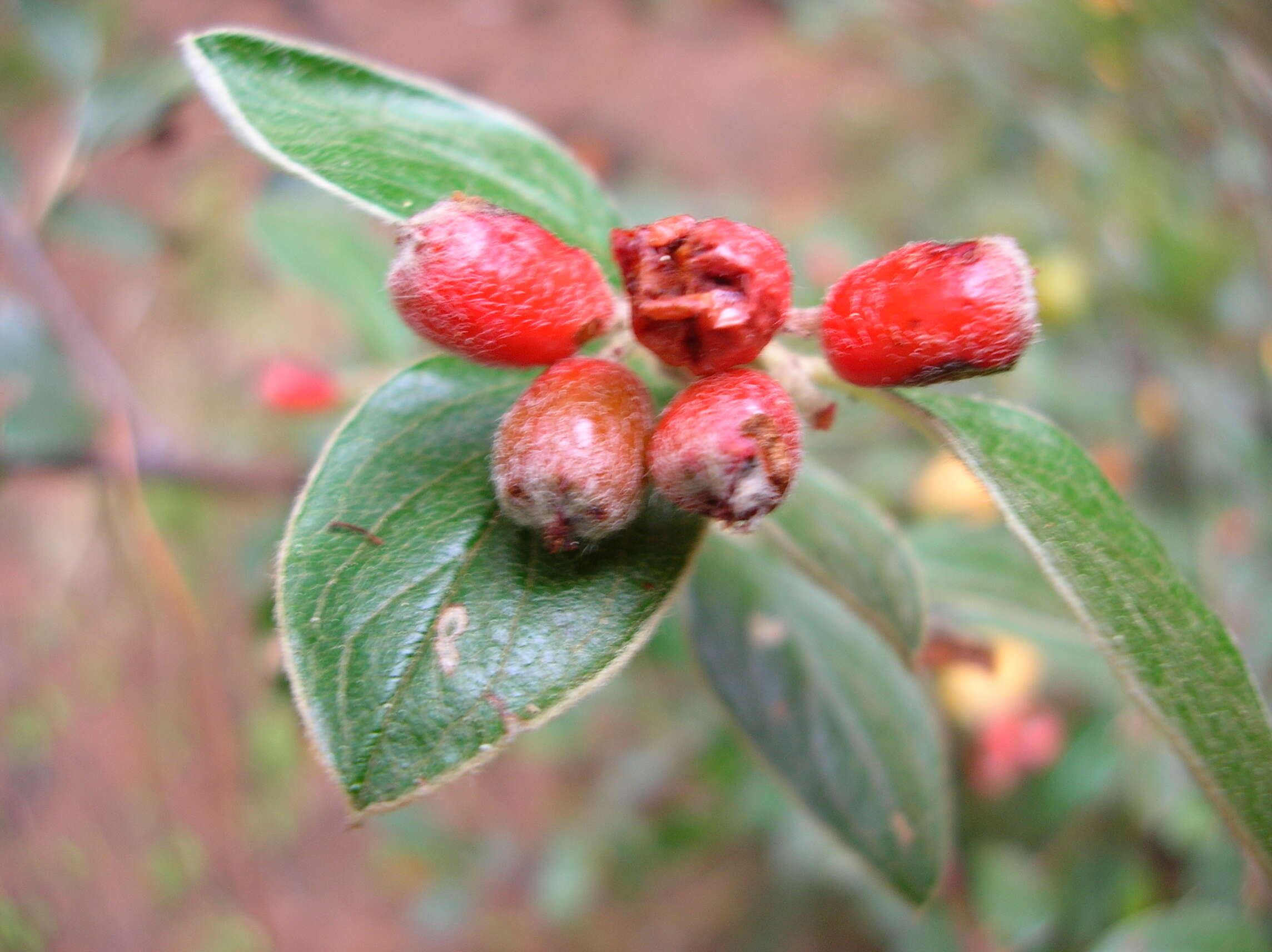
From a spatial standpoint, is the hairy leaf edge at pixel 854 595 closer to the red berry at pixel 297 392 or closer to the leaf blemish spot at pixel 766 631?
the leaf blemish spot at pixel 766 631

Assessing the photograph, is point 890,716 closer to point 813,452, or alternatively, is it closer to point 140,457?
point 813,452

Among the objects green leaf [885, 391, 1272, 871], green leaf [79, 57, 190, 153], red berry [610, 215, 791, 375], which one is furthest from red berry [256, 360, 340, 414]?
green leaf [885, 391, 1272, 871]

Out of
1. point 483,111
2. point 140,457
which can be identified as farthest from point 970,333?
point 140,457

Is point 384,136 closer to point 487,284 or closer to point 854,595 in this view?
point 487,284

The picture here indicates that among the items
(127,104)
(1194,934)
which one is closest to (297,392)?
(127,104)

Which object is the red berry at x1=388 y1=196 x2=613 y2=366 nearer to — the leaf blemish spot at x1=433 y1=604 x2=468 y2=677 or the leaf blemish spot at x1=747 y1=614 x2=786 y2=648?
the leaf blemish spot at x1=433 y1=604 x2=468 y2=677

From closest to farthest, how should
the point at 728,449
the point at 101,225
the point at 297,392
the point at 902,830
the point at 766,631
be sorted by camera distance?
the point at 728,449 < the point at 902,830 < the point at 766,631 < the point at 297,392 < the point at 101,225
